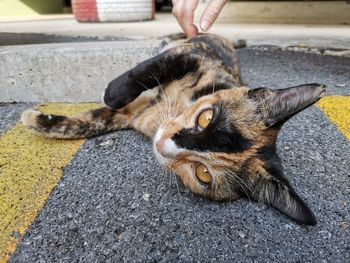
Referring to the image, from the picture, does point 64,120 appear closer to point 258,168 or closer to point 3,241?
point 3,241

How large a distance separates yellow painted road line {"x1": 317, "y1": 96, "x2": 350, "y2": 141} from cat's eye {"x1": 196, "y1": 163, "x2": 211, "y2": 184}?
102 centimetres

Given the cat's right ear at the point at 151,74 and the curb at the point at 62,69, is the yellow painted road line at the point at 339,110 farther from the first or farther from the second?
the curb at the point at 62,69

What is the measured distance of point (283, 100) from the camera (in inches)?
63.8

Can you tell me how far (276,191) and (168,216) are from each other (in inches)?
18.8

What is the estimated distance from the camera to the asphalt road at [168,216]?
1.40 meters

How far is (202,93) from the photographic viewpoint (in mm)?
2049

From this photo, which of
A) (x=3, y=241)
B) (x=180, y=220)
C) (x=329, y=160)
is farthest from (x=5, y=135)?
(x=329, y=160)

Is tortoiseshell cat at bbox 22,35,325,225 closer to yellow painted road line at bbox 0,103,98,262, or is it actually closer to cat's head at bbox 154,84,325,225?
cat's head at bbox 154,84,325,225

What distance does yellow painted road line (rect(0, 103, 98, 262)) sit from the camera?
149 centimetres

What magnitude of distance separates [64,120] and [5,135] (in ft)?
1.19

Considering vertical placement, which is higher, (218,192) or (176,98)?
(176,98)

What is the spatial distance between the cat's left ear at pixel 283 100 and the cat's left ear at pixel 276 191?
0.59 feet

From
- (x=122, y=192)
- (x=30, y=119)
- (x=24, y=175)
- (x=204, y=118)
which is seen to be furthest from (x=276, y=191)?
(x=30, y=119)

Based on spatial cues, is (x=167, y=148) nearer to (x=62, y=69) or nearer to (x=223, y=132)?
(x=223, y=132)
